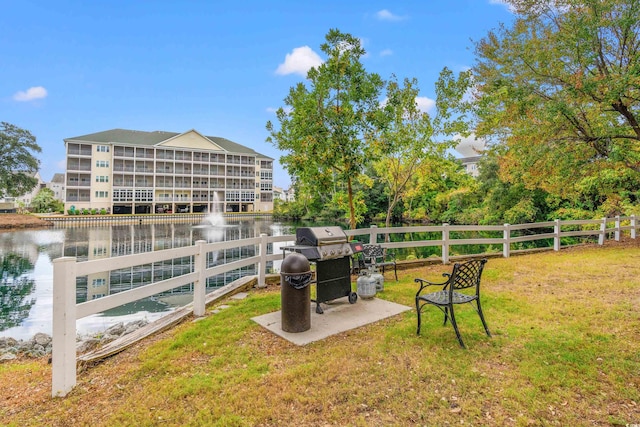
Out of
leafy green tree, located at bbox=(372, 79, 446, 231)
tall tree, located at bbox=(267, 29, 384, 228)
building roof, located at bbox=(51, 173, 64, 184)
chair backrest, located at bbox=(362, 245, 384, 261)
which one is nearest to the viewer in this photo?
chair backrest, located at bbox=(362, 245, 384, 261)

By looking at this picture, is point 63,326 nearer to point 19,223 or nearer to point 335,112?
point 335,112

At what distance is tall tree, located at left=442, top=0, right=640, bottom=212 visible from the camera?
28.8 feet

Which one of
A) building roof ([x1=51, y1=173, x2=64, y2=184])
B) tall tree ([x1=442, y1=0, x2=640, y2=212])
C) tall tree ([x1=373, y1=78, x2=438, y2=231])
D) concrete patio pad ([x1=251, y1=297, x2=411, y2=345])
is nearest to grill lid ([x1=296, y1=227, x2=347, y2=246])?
concrete patio pad ([x1=251, y1=297, x2=411, y2=345])

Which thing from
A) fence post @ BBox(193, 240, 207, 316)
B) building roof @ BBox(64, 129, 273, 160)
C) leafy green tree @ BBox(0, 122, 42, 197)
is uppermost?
building roof @ BBox(64, 129, 273, 160)

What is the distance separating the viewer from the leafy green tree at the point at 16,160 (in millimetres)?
48156

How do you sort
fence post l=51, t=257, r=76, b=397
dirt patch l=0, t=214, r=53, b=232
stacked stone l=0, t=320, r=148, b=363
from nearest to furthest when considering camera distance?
fence post l=51, t=257, r=76, b=397
stacked stone l=0, t=320, r=148, b=363
dirt patch l=0, t=214, r=53, b=232

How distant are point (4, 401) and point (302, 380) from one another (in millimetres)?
3045

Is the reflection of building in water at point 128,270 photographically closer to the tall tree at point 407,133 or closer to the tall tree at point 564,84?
the tall tree at point 407,133

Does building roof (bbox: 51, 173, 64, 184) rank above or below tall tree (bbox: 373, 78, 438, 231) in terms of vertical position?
above

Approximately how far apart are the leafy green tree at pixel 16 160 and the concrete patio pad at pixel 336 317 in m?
63.3

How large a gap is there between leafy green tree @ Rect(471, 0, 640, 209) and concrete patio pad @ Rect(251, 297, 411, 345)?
823cm

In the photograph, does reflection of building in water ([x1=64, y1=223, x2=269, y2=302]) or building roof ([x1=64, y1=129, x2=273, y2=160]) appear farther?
building roof ([x1=64, y1=129, x2=273, y2=160])

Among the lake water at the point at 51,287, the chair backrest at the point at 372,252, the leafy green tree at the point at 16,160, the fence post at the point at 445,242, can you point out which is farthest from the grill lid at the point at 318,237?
the leafy green tree at the point at 16,160

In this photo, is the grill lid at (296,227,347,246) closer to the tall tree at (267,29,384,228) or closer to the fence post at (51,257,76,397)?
the fence post at (51,257,76,397)
